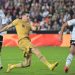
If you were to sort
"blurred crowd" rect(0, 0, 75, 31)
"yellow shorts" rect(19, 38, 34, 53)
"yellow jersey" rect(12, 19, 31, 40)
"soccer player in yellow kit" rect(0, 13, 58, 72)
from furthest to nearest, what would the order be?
"blurred crowd" rect(0, 0, 75, 31), "yellow jersey" rect(12, 19, 31, 40), "yellow shorts" rect(19, 38, 34, 53), "soccer player in yellow kit" rect(0, 13, 58, 72)

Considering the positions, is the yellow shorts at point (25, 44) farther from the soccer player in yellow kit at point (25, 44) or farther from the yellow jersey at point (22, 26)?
the yellow jersey at point (22, 26)

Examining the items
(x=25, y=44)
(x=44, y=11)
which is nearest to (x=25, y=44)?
(x=25, y=44)

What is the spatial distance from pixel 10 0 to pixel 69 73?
647 inches

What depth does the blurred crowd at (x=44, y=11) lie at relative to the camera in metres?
27.6

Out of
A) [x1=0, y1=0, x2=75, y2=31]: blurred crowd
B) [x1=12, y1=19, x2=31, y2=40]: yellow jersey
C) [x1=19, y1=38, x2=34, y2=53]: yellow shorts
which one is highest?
[x1=12, y1=19, x2=31, y2=40]: yellow jersey

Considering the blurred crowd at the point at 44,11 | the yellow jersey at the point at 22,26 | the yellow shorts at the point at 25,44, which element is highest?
the yellow jersey at the point at 22,26

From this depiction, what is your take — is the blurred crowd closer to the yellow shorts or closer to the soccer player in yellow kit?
the soccer player in yellow kit

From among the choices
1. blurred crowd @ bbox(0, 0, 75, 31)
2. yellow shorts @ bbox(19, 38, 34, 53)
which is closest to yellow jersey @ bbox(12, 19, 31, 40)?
yellow shorts @ bbox(19, 38, 34, 53)

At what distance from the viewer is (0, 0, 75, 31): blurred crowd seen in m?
27.6

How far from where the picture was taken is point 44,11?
94.1 ft

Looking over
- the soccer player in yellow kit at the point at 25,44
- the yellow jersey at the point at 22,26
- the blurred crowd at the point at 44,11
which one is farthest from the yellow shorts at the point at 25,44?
the blurred crowd at the point at 44,11

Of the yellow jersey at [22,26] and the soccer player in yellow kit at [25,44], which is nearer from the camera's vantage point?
the soccer player in yellow kit at [25,44]

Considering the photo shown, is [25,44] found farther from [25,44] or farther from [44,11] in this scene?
[44,11]

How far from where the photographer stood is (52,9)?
28.9 m
